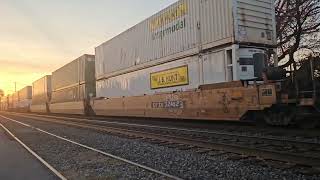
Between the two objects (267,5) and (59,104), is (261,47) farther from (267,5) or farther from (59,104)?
(59,104)

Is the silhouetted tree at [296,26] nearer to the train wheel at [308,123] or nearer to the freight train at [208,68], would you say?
the freight train at [208,68]

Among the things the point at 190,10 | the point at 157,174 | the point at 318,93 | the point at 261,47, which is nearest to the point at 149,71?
the point at 190,10

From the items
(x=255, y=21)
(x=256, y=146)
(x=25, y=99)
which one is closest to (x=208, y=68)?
(x=255, y=21)

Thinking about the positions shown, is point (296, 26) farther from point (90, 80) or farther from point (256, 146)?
point (256, 146)

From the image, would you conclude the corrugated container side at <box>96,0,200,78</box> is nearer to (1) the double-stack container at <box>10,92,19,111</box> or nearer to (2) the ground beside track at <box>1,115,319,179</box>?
(2) the ground beside track at <box>1,115,319,179</box>

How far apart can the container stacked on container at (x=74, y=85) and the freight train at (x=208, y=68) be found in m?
7.17

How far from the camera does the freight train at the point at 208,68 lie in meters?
12.5

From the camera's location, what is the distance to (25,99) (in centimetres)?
6644

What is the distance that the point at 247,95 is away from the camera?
13203 mm

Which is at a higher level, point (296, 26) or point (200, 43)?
point (296, 26)

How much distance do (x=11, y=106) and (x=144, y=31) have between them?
74.7m

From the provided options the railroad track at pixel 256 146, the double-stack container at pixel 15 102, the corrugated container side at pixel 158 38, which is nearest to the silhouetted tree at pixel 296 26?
the corrugated container side at pixel 158 38

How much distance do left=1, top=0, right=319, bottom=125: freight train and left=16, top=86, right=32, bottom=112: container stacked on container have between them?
42374mm

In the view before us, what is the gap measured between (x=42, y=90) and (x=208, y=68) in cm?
3909
